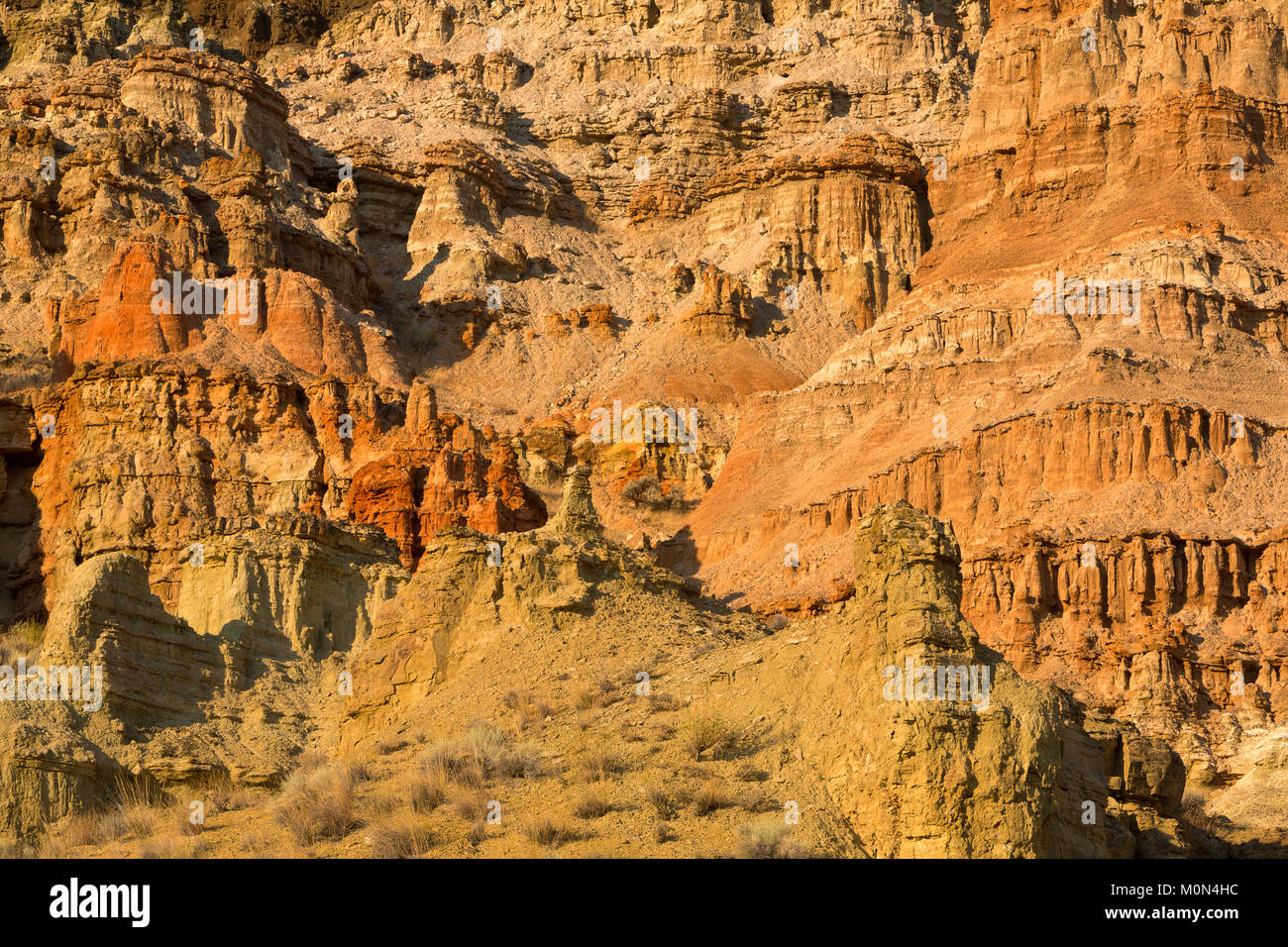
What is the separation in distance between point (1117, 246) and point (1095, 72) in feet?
50.4

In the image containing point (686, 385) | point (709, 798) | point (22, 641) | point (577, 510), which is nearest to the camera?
point (709, 798)

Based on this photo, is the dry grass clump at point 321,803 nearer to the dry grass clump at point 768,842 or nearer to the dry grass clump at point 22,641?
the dry grass clump at point 768,842

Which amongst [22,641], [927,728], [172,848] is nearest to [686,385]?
[22,641]

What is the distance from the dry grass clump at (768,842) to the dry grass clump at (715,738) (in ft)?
7.11

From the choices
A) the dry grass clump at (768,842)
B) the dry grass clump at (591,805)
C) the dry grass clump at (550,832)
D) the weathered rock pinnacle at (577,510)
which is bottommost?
the dry grass clump at (768,842)

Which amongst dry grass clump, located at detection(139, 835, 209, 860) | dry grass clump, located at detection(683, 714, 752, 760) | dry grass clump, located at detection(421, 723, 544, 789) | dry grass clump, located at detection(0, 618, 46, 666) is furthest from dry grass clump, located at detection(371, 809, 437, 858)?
dry grass clump, located at detection(0, 618, 46, 666)

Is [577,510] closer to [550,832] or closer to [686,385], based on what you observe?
[550,832]

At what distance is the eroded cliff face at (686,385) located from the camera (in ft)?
109

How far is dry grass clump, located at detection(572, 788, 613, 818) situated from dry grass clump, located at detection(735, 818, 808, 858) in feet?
6.15

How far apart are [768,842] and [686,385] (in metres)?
73.6

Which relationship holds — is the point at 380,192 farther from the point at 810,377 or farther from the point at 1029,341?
the point at 1029,341

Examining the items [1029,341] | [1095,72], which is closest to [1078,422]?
[1029,341]

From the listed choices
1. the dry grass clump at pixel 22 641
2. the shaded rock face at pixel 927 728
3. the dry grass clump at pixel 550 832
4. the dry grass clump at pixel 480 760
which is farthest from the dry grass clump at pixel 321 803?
the dry grass clump at pixel 22 641

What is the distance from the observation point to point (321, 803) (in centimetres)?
2689
